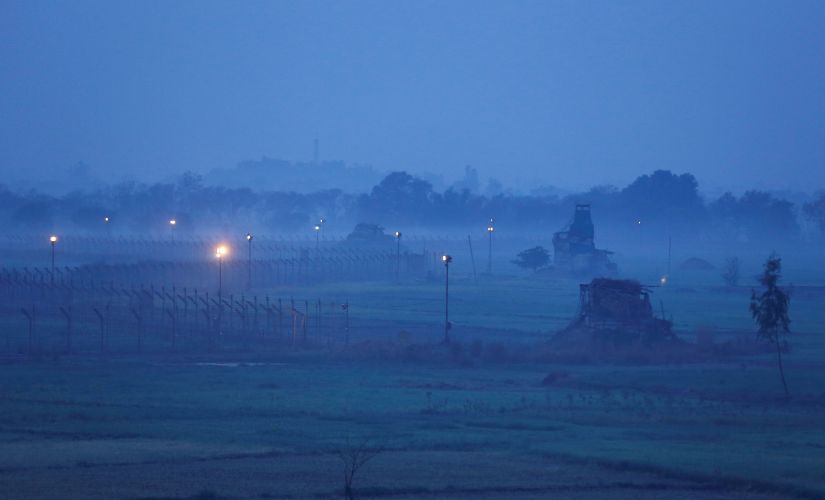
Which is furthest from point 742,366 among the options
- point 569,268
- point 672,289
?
point 569,268

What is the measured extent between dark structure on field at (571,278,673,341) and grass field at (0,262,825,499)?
449 centimetres

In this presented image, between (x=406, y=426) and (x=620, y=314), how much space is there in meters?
22.8

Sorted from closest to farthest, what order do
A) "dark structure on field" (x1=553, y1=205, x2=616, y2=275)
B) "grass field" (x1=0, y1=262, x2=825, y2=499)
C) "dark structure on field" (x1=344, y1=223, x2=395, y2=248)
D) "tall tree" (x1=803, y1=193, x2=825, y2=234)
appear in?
Answer: "grass field" (x1=0, y1=262, x2=825, y2=499) < "dark structure on field" (x1=553, y1=205, x2=616, y2=275) < "dark structure on field" (x1=344, y1=223, x2=395, y2=248) < "tall tree" (x1=803, y1=193, x2=825, y2=234)

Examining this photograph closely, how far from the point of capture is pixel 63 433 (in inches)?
1087

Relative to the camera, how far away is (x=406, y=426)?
29.4 metres

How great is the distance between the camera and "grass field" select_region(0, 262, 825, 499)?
72.8 feet

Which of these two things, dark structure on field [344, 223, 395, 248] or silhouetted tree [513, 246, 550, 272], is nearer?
silhouetted tree [513, 246, 550, 272]

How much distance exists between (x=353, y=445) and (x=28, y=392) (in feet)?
41.6

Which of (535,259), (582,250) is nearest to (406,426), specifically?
(582,250)

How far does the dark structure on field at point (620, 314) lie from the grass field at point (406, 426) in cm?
449

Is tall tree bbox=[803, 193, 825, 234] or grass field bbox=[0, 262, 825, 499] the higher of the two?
tall tree bbox=[803, 193, 825, 234]

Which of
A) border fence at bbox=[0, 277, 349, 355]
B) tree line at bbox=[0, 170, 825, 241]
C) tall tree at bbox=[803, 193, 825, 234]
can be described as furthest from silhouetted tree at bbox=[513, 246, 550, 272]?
tall tree at bbox=[803, 193, 825, 234]

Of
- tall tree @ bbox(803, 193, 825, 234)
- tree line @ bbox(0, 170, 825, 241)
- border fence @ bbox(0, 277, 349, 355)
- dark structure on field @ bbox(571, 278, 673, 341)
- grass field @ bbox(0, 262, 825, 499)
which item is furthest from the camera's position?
tall tree @ bbox(803, 193, 825, 234)

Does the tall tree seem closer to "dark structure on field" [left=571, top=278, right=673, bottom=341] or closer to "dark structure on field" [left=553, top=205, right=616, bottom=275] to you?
"dark structure on field" [left=553, top=205, right=616, bottom=275]
